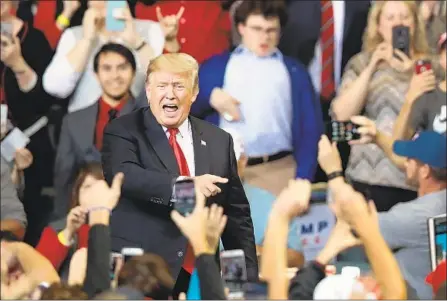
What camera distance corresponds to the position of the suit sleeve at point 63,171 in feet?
15.8

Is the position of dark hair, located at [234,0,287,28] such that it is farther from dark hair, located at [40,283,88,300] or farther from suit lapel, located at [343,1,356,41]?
dark hair, located at [40,283,88,300]

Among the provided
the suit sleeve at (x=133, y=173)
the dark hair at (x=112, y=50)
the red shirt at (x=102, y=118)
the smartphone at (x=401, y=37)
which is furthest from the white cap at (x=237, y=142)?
the smartphone at (x=401, y=37)

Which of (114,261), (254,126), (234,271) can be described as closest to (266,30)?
(254,126)

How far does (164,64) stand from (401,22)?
117cm

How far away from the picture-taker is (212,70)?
15.6 feet

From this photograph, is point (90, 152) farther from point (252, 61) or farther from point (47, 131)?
point (252, 61)

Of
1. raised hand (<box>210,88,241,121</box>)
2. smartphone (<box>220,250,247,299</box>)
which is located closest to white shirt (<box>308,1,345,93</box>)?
raised hand (<box>210,88,241,121</box>)

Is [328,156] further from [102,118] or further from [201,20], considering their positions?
[102,118]

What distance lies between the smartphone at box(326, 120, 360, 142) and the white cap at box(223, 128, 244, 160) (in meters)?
0.42

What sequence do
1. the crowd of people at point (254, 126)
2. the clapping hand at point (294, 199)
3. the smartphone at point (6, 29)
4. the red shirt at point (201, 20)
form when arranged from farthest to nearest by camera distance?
the smartphone at point (6, 29), the red shirt at point (201, 20), the clapping hand at point (294, 199), the crowd of people at point (254, 126)

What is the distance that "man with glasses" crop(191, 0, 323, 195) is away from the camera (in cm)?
476

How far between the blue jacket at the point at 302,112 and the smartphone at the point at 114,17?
45cm

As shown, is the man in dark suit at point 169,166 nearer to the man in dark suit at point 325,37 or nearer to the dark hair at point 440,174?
the man in dark suit at point 325,37

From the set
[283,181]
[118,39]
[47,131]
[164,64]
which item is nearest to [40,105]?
[47,131]
